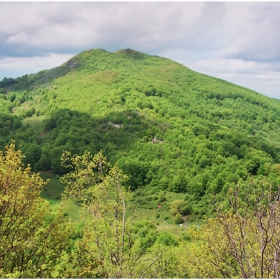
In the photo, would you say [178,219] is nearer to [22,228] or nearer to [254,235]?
[254,235]

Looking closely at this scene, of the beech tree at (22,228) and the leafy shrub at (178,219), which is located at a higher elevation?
the beech tree at (22,228)

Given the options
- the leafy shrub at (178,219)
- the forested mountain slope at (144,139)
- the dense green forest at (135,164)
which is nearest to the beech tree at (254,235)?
the dense green forest at (135,164)

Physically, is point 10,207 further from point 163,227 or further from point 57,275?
point 163,227

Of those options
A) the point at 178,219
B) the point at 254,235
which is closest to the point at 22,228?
the point at 254,235

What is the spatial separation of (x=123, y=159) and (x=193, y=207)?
33742 mm

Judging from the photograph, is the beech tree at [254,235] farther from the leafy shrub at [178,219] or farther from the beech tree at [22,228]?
the leafy shrub at [178,219]

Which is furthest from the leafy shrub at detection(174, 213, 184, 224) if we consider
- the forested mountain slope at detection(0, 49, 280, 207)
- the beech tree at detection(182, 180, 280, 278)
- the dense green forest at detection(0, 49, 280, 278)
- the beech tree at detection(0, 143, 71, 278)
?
the beech tree at detection(0, 143, 71, 278)

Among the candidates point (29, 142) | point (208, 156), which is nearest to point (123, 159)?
point (208, 156)

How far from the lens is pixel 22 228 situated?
16.9 meters

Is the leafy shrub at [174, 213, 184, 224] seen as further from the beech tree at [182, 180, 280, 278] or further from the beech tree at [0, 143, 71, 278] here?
the beech tree at [0, 143, 71, 278]

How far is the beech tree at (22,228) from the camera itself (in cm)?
1561

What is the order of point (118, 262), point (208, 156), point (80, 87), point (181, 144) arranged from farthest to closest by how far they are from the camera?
point (80, 87), point (181, 144), point (208, 156), point (118, 262)

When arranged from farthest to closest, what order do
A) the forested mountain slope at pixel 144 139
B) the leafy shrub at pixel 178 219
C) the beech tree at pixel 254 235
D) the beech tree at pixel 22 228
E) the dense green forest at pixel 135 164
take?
1. the forested mountain slope at pixel 144 139
2. the leafy shrub at pixel 178 219
3. the dense green forest at pixel 135 164
4. the beech tree at pixel 22 228
5. the beech tree at pixel 254 235

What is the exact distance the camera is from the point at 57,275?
1598 cm
